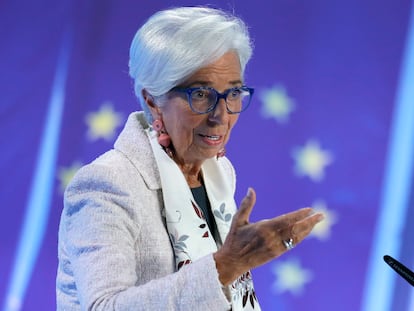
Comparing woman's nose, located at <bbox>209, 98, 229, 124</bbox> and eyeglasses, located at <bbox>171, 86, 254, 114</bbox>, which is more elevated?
eyeglasses, located at <bbox>171, 86, 254, 114</bbox>

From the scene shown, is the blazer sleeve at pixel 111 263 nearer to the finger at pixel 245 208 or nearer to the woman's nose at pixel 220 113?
the finger at pixel 245 208

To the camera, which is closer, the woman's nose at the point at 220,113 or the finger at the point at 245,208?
the finger at the point at 245,208

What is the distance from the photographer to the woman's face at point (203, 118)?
4.26ft

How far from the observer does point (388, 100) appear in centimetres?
225

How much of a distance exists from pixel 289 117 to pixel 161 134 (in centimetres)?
96

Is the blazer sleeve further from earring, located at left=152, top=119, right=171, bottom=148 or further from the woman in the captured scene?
earring, located at left=152, top=119, right=171, bottom=148

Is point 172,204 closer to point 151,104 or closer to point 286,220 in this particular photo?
point 151,104

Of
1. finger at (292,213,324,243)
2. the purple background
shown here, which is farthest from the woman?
the purple background

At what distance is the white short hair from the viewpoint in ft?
4.15

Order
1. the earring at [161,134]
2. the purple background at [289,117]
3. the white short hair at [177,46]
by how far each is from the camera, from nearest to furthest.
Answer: the white short hair at [177,46]
the earring at [161,134]
the purple background at [289,117]

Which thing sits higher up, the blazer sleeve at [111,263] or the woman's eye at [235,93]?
the woman's eye at [235,93]

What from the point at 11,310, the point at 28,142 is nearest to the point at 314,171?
the point at 28,142

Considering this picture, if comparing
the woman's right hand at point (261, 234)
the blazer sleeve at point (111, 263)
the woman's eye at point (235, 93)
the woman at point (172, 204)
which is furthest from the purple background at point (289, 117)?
the woman's right hand at point (261, 234)

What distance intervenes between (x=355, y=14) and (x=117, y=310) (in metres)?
1.58
